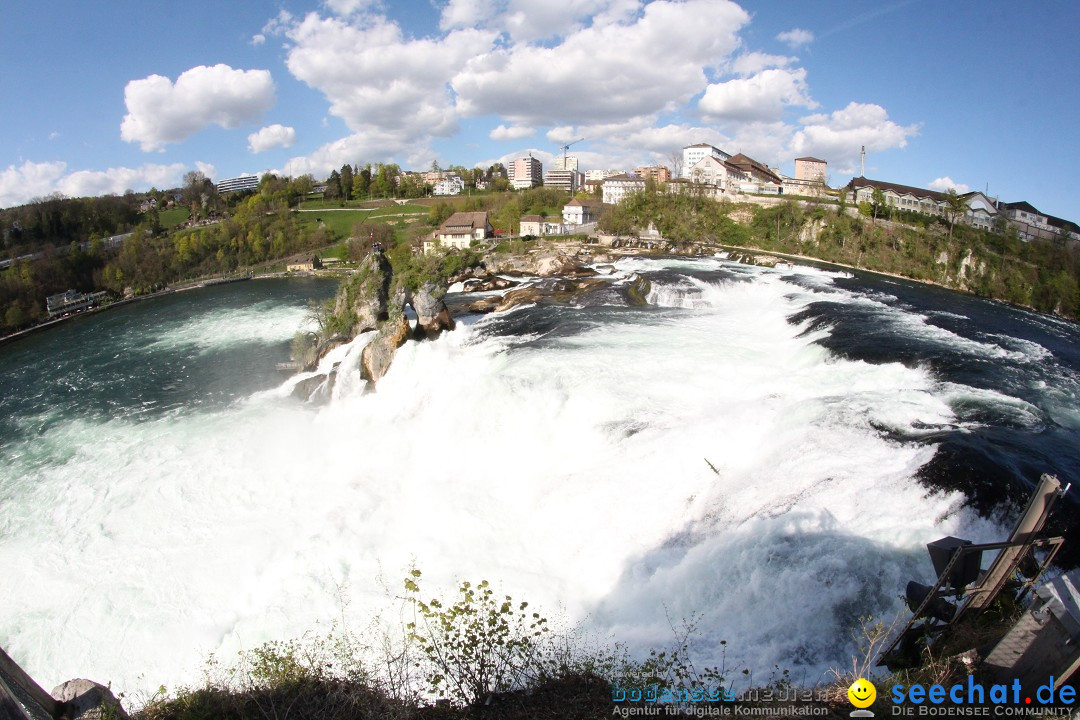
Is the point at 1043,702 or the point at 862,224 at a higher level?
the point at 862,224

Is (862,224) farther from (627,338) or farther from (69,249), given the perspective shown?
(69,249)

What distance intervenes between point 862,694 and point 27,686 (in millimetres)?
8058

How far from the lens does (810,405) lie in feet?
38.9

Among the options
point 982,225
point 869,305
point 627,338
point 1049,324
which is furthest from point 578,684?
point 982,225

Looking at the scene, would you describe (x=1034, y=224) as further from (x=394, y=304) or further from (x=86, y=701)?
(x=86, y=701)

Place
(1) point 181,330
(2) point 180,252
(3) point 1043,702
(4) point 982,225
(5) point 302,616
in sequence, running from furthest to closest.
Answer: (2) point 180,252 → (4) point 982,225 → (1) point 181,330 → (5) point 302,616 → (3) point 1043,702

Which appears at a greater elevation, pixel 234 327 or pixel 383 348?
pixel 383 348

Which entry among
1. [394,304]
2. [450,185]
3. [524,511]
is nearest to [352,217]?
[450,185]

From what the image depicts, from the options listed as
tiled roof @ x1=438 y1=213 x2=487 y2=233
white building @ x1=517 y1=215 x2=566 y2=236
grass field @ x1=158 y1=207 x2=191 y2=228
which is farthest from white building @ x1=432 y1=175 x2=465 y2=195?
white building @ x1=517 y1=215 x2=566 y2=236

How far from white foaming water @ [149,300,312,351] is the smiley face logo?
26591 millimetres

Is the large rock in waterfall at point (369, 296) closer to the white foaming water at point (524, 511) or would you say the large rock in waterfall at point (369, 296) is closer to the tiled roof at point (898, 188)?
the white foaming water at point (524, 511)

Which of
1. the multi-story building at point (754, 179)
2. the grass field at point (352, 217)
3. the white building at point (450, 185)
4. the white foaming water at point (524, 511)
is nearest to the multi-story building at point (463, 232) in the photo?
the grass field at point (352, 217)

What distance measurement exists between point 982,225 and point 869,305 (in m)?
40.1

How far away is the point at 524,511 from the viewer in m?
11.9
